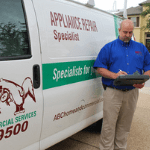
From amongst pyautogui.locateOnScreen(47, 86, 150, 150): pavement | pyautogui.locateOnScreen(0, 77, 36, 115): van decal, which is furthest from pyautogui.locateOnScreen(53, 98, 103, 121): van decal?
pyautogui.locateOnScreen(47, 86, 150, 150): pavement

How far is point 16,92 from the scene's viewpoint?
218 cm

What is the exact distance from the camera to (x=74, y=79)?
2.99 m

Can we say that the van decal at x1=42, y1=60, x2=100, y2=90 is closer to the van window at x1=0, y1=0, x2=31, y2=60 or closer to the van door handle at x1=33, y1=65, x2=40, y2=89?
the van door handle at x1=33, y1=65, x2=40, y2=89

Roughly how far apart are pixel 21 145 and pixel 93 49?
5.73 ft

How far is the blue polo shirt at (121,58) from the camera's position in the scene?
3.17 metres

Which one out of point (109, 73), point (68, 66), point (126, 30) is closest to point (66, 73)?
point (68, 66)

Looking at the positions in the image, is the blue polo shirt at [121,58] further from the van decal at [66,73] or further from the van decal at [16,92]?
the van decal at [16,92]

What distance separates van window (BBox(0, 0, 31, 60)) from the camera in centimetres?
210

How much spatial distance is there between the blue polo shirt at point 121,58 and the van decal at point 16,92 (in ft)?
3.98

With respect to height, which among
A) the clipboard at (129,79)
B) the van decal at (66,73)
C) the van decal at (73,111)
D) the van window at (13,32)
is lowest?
the van decal at (73,111)

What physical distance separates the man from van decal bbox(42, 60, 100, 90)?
6.2 inches

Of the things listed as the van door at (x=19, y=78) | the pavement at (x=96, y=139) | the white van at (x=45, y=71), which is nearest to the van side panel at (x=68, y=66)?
the white van at (x=45, y=71)

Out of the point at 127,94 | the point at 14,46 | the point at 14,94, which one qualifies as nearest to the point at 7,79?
the point at 14,94

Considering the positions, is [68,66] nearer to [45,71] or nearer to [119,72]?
[45,71]
